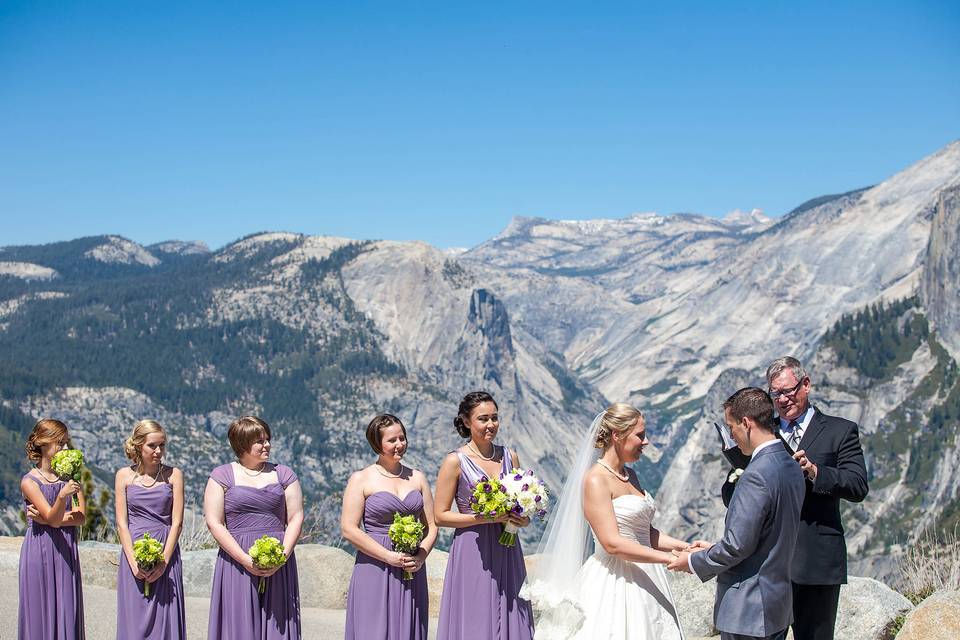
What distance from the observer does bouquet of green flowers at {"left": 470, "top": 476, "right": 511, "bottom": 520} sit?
36.1 feet

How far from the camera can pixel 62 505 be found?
1278cm

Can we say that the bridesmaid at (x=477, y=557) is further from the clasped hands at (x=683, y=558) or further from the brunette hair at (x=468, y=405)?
the clasped hands at (x=683, y=558)

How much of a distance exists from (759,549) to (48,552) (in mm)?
8579

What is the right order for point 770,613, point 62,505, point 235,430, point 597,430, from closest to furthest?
point 770,613 → point 597,430 → point 235,430 → point 62,505

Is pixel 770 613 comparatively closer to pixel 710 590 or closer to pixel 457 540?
pixel 457 540

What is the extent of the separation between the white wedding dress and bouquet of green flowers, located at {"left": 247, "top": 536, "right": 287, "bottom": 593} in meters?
2.84

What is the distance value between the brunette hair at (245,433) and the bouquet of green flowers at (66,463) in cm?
239

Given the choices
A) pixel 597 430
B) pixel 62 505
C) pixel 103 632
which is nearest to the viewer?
pixel 597 430

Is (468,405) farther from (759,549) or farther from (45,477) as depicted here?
(45,477)

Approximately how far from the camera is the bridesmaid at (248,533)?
1153cm

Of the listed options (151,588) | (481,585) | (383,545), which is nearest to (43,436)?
(151,588)

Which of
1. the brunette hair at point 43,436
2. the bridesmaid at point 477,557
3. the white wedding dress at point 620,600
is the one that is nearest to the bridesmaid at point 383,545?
the bridesmaid at point 477,557

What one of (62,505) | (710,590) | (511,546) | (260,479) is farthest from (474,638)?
(710,590)

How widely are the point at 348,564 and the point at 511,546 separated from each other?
958 cm
